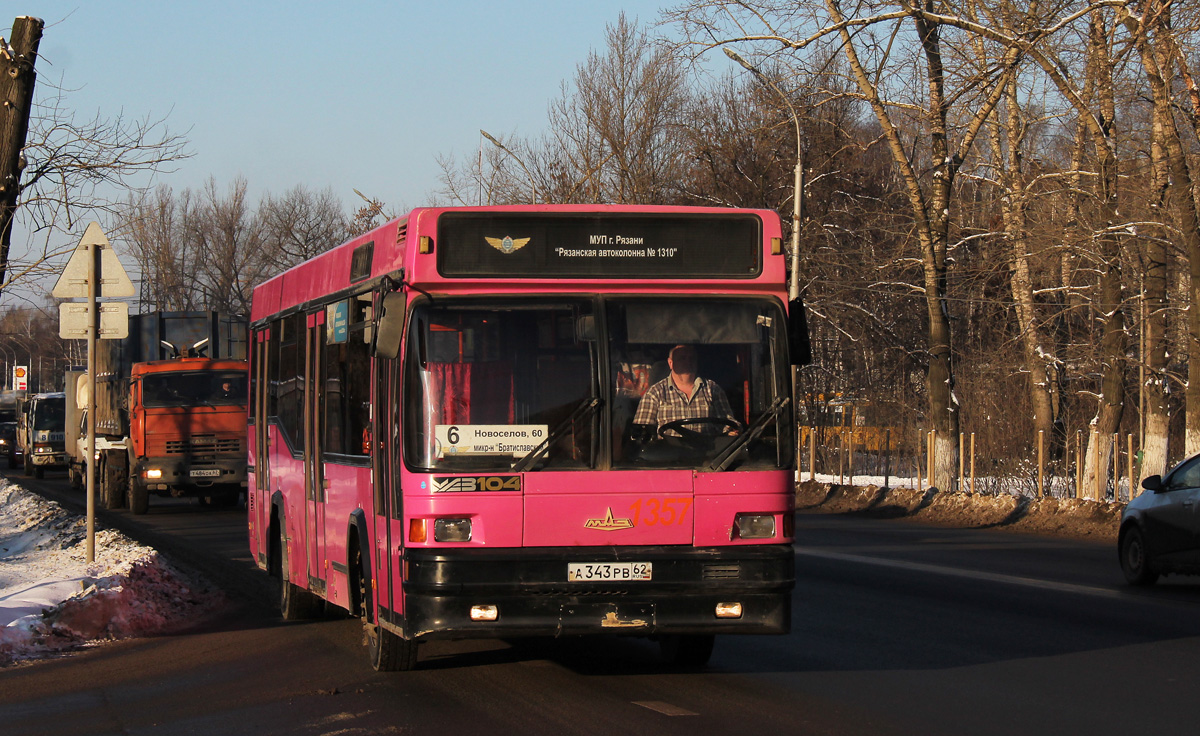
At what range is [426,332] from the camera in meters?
7.74

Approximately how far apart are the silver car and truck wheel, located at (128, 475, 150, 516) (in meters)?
18.8

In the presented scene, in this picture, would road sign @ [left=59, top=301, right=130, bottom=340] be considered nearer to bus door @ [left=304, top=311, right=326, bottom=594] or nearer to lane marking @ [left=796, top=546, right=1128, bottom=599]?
bus door @ [left=304, top=311, right=326, bottom=594]

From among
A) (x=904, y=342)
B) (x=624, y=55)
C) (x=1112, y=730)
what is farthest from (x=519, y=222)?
(x=624, y=55)

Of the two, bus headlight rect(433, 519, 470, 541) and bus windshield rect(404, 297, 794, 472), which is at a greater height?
bus windshield rect(404, 297, 794, 472)

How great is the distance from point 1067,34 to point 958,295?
945 centimetres

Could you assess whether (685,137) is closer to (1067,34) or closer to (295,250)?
(1067,34)

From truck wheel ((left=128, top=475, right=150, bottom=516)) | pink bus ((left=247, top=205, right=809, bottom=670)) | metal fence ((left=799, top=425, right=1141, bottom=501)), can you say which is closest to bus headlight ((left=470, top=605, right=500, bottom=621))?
pink bus ((left=247, top=205, right=809, bottom=670))

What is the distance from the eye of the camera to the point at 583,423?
7676 mm

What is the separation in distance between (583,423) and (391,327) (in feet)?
3.88

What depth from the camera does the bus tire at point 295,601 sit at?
1136 centimetres

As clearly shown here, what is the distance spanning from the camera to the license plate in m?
7.65

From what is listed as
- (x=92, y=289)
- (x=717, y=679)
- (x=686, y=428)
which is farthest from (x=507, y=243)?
(x=92, y=289)

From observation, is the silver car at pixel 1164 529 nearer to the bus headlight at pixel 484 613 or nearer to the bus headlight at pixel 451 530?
the bus headlight at pixel 484 613

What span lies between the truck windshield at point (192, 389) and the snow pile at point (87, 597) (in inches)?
362
